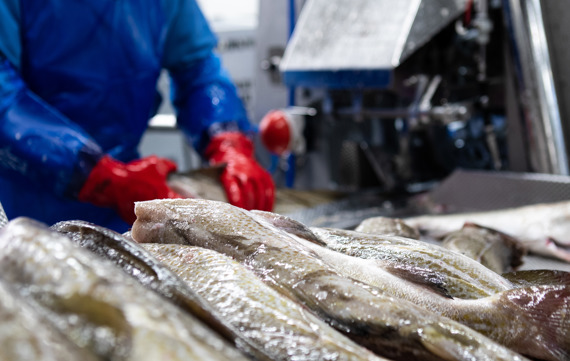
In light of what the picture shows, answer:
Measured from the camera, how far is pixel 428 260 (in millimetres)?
951

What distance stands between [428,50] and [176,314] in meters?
2.56

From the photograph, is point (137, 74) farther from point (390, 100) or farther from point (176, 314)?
point (176, 314)

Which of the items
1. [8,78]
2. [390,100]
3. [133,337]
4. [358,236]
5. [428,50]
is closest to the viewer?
[133,337]

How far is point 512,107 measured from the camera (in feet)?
9.04

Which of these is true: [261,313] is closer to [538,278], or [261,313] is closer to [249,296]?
[249,296]

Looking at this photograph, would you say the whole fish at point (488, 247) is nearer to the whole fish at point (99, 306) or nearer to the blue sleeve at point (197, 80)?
the whole fish at point (99, 306)

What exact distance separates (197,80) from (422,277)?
111 inches

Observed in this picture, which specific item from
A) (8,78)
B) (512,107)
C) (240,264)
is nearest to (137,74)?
(8,78)

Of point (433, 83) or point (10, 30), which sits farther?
point (433, 83)

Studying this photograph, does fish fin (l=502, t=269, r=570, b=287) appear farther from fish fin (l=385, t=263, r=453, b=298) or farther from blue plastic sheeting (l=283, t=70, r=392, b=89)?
blue plastic sheeting (l=283, t=70, r=392, b=89)

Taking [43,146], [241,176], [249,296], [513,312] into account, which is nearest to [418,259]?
[513,312]

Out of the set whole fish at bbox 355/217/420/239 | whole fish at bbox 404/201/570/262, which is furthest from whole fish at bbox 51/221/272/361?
whole fish at bbox 404/201/570/262

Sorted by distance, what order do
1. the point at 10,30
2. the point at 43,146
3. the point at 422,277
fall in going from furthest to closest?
the point at 10,30
the point at 43,146
the point at 422,277

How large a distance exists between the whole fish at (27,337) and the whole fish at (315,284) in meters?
0.33
